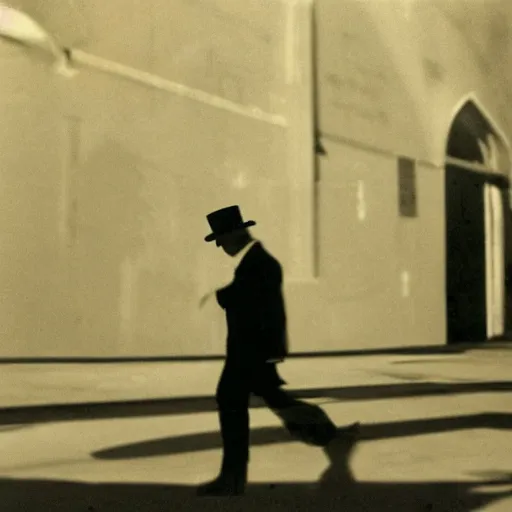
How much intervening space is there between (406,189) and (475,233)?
54 cm

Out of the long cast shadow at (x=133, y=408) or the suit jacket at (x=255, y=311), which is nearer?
the suit jacket at (x=255, y=311)

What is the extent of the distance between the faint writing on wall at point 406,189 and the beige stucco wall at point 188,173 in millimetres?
213

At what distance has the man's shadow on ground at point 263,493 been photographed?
108 inches

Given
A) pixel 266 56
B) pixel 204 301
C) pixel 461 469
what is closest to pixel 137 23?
pixel 266 56

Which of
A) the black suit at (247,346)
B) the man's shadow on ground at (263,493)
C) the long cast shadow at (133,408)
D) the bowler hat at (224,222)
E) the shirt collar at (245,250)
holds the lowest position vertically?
the man's shadow on ground at (263,493)

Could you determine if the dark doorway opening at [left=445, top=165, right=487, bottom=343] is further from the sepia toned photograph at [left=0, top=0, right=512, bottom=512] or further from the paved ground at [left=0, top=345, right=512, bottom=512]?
the paved ground at [left=0, top=345, right=512, bottom=512]

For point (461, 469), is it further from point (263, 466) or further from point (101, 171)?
point (101, 171)

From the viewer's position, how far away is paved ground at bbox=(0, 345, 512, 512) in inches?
113

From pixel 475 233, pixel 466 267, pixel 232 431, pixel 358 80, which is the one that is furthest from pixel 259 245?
pixel 475 233

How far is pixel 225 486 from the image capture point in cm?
290

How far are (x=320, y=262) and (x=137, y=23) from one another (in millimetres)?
1797

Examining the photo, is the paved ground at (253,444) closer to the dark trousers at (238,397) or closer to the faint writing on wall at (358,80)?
the dark trousers at (238,397)

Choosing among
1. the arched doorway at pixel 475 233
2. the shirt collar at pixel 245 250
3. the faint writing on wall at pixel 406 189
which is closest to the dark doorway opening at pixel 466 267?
the arched doorway at pixel 475 233

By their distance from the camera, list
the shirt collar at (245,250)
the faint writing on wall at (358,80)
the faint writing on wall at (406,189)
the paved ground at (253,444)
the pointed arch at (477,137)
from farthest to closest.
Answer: the pointed arch at (477,137) → the faint writing on wall at (406,189) → the faint writing on wall at (358,80) → the shirt collar at (245,250) → the paved ground at (253,444)
